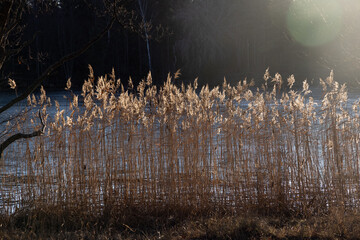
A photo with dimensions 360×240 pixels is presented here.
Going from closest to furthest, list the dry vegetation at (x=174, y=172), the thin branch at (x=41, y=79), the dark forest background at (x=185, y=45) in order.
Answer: the thin branch at (x=41, y=79), the dry vegetation at (x=174, y=172), the dark forest background at (x=185, y=45)

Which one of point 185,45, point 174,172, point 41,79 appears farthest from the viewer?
point 185,45

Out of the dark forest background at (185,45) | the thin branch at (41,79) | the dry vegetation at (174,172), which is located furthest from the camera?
the dark forest background at (185,45)

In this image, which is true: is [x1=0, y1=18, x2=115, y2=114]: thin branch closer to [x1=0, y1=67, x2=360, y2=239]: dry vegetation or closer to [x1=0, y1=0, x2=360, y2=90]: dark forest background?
[x1=0, y1=67, x2=360, y2=239]: dry vegetation

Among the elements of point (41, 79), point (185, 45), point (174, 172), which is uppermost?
point (185, 45)

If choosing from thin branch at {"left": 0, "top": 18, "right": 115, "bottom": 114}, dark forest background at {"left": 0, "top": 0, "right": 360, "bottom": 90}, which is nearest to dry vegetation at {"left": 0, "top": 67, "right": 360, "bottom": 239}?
thin branch at {"left": 0, "top": 18, "right": 115, "bottom": 114}

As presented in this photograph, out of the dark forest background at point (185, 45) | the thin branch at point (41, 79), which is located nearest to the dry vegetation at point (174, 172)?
the thin branch at point (41, 79)

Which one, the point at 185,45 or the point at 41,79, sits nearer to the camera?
the point at 41,79

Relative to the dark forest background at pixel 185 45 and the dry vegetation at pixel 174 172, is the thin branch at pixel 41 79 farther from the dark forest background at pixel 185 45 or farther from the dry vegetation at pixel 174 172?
the dark forest background at pixel 185 45

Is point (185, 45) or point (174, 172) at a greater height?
point (185, 45)

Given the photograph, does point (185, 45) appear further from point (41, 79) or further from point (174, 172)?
point (41, 79)

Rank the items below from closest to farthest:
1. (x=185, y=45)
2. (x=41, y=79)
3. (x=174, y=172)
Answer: (x=41, y=79), (x=174, y=172), (x=185, y=45)

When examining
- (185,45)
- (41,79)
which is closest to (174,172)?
(41,79)

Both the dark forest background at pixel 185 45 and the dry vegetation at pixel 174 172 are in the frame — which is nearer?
the dry vegetation at pixel 174 172

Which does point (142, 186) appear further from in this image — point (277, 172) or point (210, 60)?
point (210, 60)
